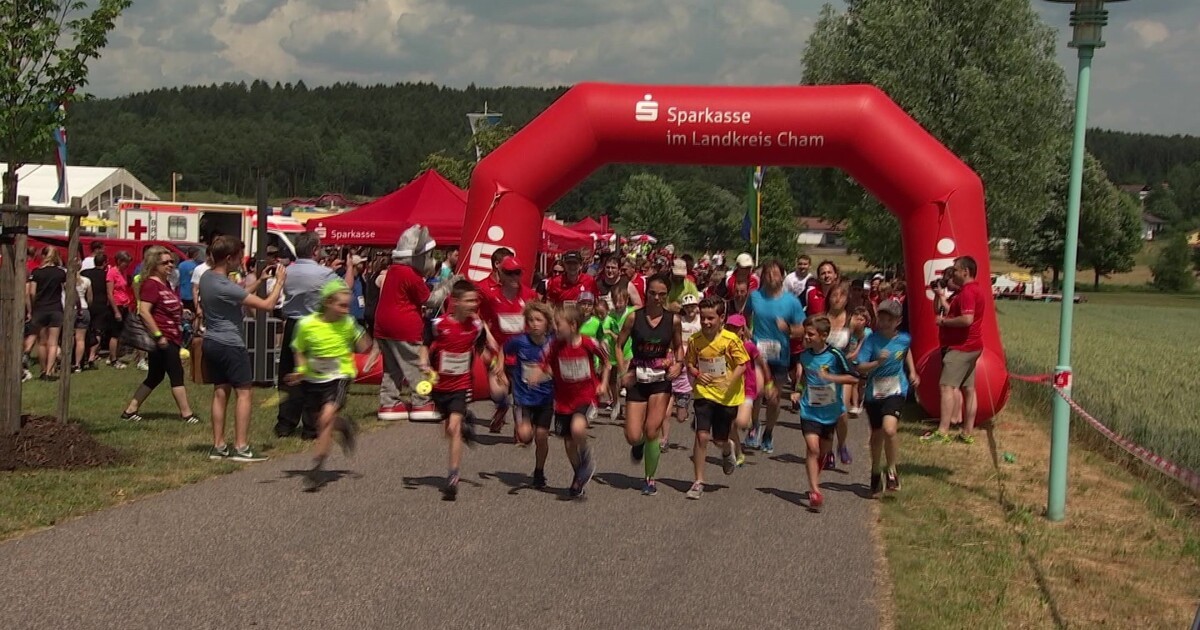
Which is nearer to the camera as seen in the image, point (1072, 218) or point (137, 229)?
point (1072, 218)

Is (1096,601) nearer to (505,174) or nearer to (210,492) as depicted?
(210,492)

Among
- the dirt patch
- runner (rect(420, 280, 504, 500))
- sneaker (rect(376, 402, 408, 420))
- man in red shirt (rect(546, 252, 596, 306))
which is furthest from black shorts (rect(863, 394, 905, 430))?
the dirt patch

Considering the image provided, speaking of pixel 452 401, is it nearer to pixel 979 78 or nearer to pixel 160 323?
pixel 160 323

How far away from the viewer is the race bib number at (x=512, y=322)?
11.0 meters

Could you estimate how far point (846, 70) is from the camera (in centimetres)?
3538

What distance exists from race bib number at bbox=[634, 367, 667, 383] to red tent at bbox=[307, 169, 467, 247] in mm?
10682

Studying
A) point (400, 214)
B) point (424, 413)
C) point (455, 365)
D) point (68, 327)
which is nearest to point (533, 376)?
point (455, 365)

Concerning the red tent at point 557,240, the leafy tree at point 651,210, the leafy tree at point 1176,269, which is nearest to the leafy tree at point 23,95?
the red tent at point 557,240

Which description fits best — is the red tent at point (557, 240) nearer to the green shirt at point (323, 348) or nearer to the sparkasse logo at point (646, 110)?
the sparkasse logo at point (646, 110)

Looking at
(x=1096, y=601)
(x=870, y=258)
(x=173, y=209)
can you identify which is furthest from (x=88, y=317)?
(x=870, y=258)

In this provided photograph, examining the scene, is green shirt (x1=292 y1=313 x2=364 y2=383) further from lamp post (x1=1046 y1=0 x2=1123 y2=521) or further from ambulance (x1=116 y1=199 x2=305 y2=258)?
ambulance (x1=116 y1=199 x2=305 y2=258)

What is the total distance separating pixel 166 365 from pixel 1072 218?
26.8ft

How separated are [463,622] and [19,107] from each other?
5.66 meters

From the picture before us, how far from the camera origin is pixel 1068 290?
872cm
